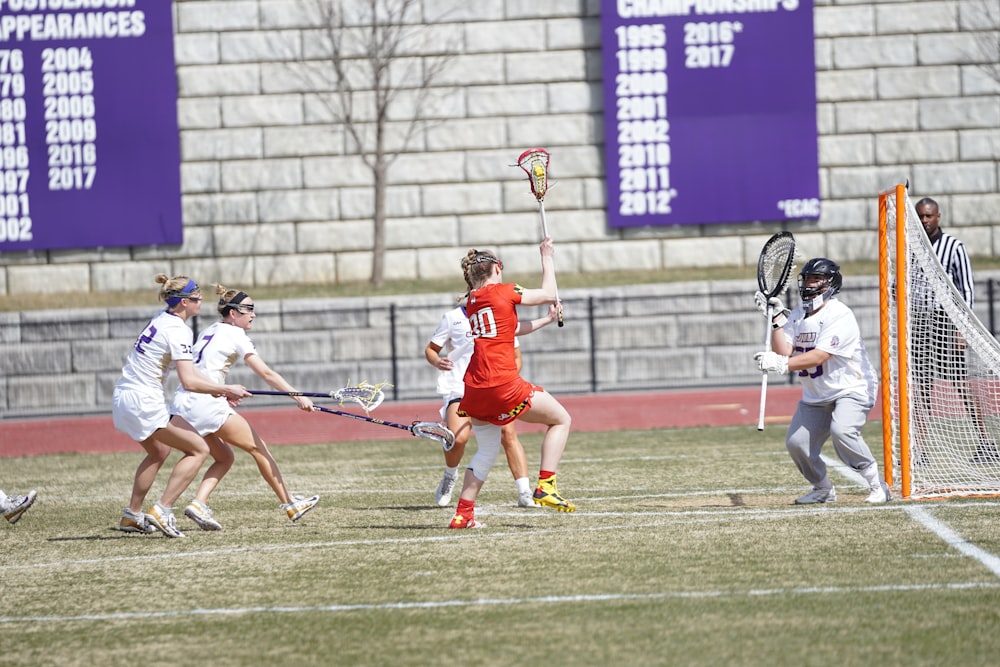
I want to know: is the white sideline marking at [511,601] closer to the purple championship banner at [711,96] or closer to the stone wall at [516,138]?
the purple championship banner at [711,96]

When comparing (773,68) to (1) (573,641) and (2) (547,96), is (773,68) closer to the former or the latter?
(2) (547,96)

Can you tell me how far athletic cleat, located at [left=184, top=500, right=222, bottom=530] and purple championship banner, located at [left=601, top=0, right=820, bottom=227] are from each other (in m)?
13.5

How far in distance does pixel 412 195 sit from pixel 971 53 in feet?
31.4

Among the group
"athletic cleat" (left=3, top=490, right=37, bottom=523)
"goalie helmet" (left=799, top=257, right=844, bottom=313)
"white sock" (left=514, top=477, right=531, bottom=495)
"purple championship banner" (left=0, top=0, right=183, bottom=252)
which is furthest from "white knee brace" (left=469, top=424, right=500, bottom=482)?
"purple championship banner" (left=0, top=0, right=183, bottom=252)

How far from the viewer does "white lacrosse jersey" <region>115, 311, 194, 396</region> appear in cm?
912

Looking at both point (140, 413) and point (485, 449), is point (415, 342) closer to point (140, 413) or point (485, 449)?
point (140, 413)

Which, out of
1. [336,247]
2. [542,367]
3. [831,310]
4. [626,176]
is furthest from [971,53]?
[831,310]

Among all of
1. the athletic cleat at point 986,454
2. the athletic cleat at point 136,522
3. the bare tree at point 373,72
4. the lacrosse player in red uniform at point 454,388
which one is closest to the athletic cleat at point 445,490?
the lacrosse player in red uniform at point 454,388

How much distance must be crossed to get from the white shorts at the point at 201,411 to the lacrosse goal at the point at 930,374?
15.2 ft

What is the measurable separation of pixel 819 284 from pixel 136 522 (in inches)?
199

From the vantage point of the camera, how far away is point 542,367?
19.8m

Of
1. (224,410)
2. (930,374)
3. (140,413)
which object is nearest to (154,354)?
(140,413)

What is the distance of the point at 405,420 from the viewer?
17234 millimetres

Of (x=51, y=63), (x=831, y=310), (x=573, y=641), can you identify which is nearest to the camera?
(x=573, y=641)
